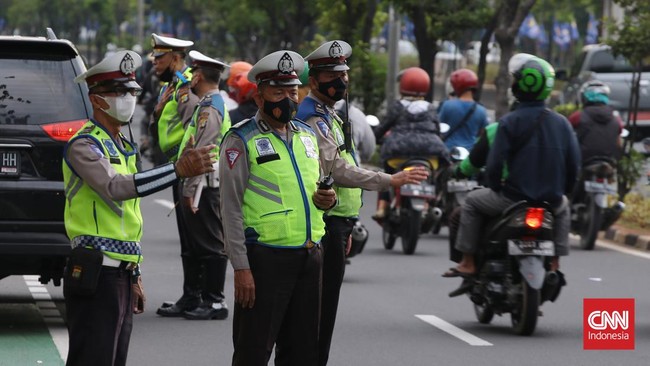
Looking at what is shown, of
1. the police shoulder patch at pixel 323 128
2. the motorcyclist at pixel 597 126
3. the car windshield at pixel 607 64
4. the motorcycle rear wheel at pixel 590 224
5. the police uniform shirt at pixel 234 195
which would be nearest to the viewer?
the police uniform shirt at pixel 234 195

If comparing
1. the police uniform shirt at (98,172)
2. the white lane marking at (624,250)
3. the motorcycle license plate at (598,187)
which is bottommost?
the white lane marking at (624,250)

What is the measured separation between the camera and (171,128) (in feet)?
37.1

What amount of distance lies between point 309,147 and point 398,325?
4.28 meters

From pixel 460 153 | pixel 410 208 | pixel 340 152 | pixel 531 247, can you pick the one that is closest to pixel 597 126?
pixel 410 208

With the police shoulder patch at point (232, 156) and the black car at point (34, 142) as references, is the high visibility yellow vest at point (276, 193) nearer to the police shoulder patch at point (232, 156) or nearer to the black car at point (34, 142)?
the police shoulder patch at point (232, 156)

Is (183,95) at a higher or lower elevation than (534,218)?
higher

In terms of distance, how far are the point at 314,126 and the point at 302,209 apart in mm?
1366

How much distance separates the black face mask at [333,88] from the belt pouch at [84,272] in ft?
7.01

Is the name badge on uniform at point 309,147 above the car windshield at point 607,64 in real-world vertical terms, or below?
above

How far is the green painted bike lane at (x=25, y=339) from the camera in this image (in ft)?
31.0

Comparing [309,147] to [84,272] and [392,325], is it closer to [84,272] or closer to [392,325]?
[84,272]

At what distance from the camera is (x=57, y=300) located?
12094 millimetres

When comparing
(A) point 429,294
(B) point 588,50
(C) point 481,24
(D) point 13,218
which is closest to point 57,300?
(D) point 13,218

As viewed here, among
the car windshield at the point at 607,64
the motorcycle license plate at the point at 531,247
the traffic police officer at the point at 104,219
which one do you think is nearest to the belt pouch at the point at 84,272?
the traffic police officer at the point at 104,219
